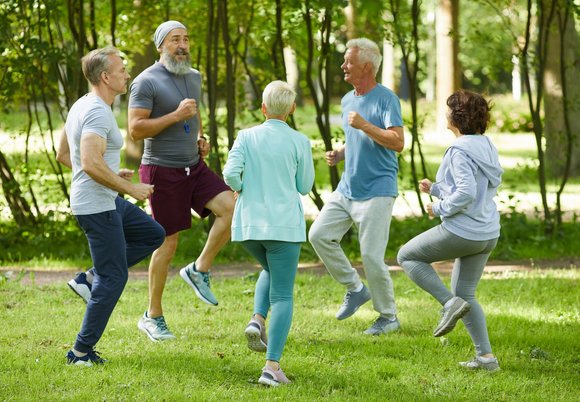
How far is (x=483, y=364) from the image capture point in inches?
239

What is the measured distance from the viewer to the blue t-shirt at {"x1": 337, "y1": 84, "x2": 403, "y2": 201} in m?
7.04

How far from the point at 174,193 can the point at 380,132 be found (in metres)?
1.44

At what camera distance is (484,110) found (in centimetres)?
590

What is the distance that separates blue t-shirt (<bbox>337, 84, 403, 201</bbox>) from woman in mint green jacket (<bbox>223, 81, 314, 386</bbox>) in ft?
4.80

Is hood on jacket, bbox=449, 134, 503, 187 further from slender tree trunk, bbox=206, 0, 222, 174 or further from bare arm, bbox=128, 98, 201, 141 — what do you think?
slender tree trunk, bbox=206, 0, 222, 174

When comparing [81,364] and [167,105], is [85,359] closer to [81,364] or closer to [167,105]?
[81,364]

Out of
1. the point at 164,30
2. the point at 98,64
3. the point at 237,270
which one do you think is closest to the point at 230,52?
the point at 237,270

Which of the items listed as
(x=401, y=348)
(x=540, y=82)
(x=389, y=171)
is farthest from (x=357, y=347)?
(x=540, y=82)

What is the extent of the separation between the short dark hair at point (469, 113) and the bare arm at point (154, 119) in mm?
1696

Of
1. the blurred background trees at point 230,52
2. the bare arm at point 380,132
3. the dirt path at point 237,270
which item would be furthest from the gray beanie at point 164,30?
the blurred background trees at point 230,52

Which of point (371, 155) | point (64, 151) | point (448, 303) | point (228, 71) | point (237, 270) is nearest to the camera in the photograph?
point (448, 303)

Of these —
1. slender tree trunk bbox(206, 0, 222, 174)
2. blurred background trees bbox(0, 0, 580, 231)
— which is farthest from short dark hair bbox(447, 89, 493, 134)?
slender tree trunk bbox(206, 0, 222, 174)

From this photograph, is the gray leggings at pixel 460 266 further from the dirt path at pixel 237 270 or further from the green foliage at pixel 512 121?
the green foliage at pixel 512 121

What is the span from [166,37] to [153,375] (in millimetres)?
2320
